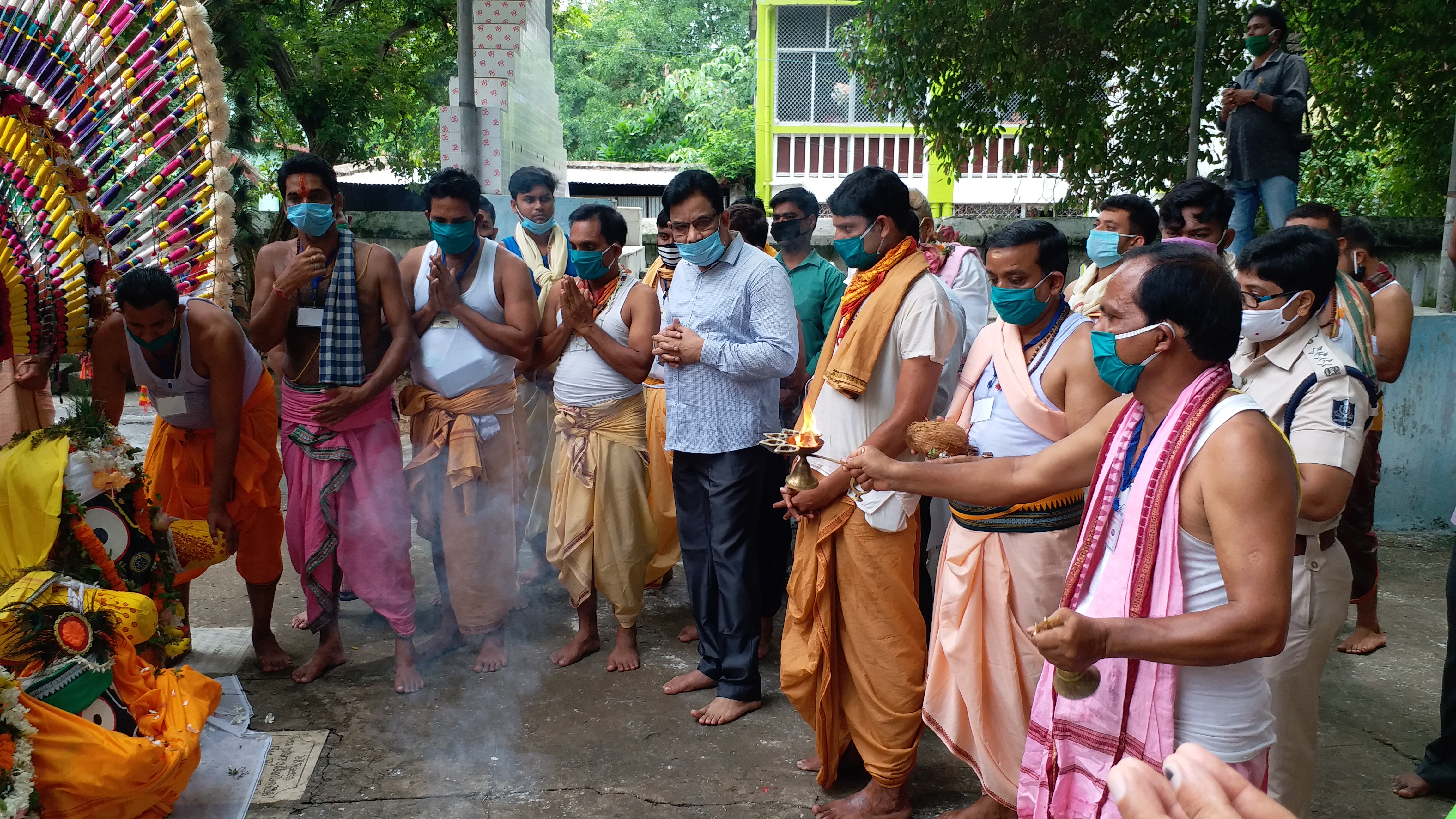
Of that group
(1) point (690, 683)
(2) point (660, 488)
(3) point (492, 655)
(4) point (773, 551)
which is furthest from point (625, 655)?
(2) point (660, 488)

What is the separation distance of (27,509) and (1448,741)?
→ 4.69m

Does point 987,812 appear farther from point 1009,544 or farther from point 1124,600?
point 1124,600

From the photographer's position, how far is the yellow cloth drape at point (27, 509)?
10.2 ft

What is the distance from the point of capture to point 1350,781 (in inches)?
139

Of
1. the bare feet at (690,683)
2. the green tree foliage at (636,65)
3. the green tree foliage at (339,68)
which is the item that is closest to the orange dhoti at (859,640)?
the bare feet at (690,683)

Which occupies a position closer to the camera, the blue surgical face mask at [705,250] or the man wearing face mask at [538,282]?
the blue surgical face mask at [705,250]

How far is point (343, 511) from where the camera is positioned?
4297mm

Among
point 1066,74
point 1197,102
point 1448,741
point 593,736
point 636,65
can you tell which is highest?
point 636,65

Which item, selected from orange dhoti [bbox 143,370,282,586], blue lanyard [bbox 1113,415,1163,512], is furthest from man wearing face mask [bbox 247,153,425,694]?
blue lanyard [bbox 1113,415,1163,512]

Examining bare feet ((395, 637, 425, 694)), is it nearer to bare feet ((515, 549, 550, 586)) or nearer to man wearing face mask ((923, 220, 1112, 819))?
bare feet ((515, 549, 550, 586))

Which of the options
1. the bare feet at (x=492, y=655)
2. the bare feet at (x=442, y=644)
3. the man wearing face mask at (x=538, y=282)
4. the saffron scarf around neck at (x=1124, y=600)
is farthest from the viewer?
the man wearing face mask at (x=538, y=282)

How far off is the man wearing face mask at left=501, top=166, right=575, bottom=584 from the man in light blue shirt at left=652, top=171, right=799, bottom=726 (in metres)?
1.51

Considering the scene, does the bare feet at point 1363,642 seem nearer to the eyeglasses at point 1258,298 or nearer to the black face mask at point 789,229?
the eyeglasses at point 1258,298

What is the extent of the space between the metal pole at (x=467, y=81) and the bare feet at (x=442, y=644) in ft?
14.6
